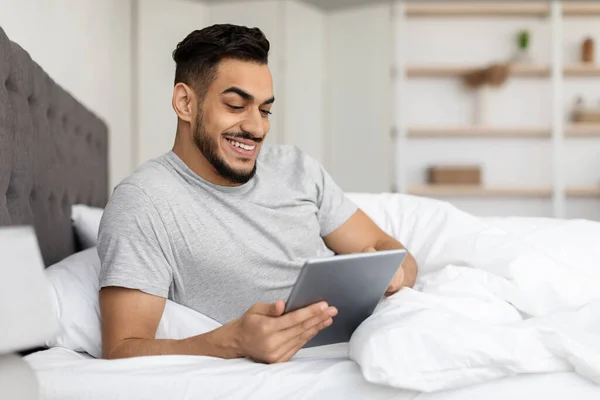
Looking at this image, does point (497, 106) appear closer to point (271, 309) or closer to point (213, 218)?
point (213, 218)

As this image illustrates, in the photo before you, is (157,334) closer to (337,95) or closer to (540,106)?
(337,95)

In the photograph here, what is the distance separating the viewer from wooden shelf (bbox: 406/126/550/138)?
179 inches

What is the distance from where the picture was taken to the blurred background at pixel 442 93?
4.41 metres

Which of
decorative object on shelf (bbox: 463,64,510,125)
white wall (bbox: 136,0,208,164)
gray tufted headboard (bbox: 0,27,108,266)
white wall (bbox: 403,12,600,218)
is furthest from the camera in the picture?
white wall (bbox: 403,12,600,218)

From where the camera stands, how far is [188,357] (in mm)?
1134

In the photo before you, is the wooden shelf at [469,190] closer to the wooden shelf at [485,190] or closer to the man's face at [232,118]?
the wooden shelf at [485,190]

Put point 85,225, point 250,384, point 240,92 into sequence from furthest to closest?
point 85,225, point 240,92, point 250,384

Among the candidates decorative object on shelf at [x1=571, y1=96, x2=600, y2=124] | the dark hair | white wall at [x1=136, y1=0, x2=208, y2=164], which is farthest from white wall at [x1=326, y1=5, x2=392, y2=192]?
the dark hair

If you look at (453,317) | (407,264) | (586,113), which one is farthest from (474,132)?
(453,317)

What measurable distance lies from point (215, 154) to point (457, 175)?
3.35m

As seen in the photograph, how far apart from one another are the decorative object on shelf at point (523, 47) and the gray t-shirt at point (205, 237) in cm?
345

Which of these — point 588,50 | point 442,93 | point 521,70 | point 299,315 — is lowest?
point 299,315

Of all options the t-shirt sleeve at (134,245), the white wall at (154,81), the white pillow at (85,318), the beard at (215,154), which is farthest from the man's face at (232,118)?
the white wall at (154,81)

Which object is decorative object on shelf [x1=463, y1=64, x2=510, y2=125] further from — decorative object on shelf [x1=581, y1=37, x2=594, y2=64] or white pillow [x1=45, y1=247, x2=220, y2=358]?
white pillow [x1=45, y1=247, x2=220, y2=358]
